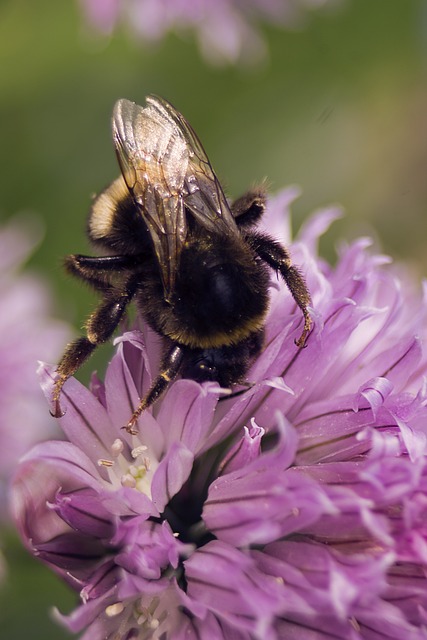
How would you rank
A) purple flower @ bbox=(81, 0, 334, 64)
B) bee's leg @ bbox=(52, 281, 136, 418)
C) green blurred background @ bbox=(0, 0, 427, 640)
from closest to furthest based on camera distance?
1. bee's leg @ bbox=(52, 281, 136, 418)
2. purple flower @ bbox=(81, 0, 334, 64)
3. green blurred background @ bbox=(0, 0, 427, 640)

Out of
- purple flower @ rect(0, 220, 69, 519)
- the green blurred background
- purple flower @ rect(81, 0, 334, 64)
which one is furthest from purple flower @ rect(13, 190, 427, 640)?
purple flower @ rect(81, 0, 334, 64)

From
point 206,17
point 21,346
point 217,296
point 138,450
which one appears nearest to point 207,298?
point 217,296

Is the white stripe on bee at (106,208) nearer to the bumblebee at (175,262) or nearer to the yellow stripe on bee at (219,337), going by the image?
Result: the bumblebee at (175,262)

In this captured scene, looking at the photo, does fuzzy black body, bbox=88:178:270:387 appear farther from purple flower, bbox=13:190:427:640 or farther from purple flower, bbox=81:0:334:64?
purple flower, bbox=81:0:334:64

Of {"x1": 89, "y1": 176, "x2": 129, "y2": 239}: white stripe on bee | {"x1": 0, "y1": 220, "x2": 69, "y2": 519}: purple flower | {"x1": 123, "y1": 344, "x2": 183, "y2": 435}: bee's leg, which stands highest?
{"x1": 89, "y1": 176, "x2": 129, "y2": 239}: white stripe on bee

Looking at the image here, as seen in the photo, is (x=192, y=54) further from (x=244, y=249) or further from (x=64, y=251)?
(x=244, y=249)

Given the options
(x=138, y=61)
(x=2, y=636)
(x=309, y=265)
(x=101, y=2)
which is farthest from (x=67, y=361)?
(x=138, y=61)
